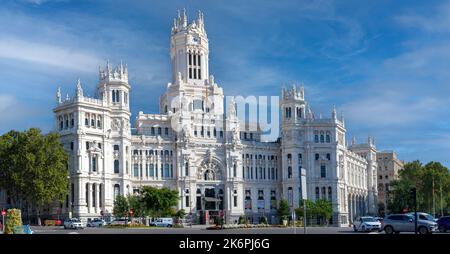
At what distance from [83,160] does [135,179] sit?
44.6 ft

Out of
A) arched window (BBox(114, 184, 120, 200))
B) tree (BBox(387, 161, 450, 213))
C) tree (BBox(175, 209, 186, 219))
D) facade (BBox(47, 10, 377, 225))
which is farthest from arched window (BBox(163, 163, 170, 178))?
tree (BBox(387, 161, 450, 213))

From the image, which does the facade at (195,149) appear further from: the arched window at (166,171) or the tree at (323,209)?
the tree at (323,209)

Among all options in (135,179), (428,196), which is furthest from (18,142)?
(428,196)

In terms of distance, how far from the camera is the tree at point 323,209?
402ft

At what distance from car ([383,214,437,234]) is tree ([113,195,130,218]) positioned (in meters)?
60.9

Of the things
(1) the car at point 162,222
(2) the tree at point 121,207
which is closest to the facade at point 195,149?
(2) the tree at point 121,207

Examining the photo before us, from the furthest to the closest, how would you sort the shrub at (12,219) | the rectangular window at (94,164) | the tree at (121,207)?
1. the rectangular window at (94,164)
2. the tree at (121,207)
3. the shrub at (12,219)

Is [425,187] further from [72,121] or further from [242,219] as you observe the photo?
[72,121]

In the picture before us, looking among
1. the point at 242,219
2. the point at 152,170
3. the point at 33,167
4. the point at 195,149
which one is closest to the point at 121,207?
the point at 33,167

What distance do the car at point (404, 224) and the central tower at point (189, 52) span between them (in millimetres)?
88763

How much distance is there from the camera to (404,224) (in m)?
54.0

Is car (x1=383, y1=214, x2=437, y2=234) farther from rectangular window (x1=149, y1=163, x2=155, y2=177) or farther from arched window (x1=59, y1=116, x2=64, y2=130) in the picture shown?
arched window (x1=59, y1=116, x2=64, y2=130)

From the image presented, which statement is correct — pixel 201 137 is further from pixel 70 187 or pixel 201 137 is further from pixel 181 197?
pixel 70 187

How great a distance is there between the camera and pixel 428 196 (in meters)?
149
